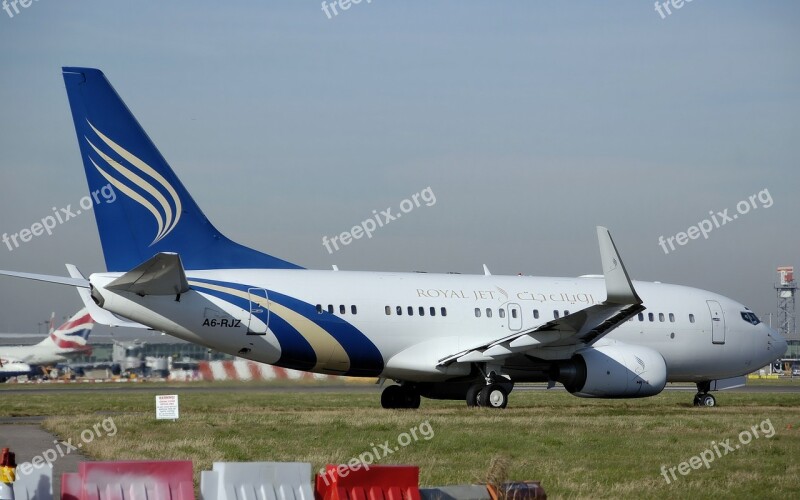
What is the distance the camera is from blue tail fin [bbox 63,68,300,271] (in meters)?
24.2

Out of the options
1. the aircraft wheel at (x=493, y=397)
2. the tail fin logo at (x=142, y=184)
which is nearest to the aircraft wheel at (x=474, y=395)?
the aircraft wheel at (x=493, y=397)

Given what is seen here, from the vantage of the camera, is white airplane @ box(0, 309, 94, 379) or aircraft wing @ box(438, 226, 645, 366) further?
white airplane @ box(0, 309, 94, 379)

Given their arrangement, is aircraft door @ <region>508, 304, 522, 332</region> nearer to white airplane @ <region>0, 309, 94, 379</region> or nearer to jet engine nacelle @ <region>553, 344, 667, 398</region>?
jet engine nacelle @ <region>553, 344, 667, 398</region>

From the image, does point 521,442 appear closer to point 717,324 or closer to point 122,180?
point 122,180

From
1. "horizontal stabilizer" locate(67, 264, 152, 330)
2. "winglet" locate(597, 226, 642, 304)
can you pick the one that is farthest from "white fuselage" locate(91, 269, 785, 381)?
"horizontal stabilizer" locate(67, 264, 152, 330)

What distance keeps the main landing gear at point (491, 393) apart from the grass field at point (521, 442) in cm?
74

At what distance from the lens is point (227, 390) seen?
43812mm

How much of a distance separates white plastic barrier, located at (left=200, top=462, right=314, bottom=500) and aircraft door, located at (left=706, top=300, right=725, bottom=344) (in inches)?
927

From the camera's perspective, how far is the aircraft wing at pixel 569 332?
2534 centimetres

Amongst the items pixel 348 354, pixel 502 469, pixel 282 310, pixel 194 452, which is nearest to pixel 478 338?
pixel 348 354

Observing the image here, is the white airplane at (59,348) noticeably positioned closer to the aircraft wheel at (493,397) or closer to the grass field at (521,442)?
the grass field at (521,442)

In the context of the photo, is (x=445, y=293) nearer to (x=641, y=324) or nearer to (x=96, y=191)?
(x=641, y=324)

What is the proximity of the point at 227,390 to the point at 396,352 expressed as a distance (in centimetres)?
1800

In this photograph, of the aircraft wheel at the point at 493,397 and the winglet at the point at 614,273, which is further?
the aircraft wheel at the point at 493,397
